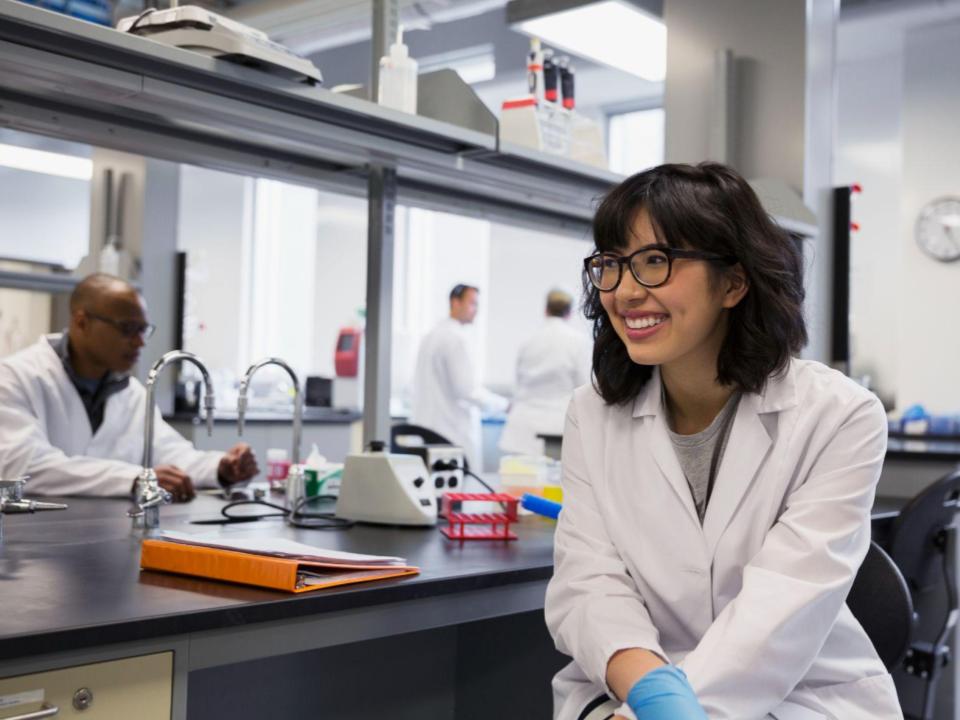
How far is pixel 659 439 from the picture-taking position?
143cm

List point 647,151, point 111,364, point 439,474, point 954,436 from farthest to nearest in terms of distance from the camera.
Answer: point 647,151
point 954,436
point 111,364
point 439,474

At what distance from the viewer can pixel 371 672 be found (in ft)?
6.70

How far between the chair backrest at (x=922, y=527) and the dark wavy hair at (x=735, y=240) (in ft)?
3.17

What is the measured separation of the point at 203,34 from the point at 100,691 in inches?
42.5

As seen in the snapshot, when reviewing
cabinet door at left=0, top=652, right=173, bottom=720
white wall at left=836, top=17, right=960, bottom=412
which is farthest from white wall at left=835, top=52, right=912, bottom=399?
cabinet door at left=0, top=652, right=173, bottom=720

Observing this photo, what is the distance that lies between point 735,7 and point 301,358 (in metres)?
5.62

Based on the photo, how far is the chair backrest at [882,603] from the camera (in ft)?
5.33

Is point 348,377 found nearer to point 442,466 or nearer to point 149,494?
point 442,466

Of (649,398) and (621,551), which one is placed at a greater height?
(649,398)

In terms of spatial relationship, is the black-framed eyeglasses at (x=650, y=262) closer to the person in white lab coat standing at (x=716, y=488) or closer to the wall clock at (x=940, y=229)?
the person in white lab coat standing at (x=716, y=488)

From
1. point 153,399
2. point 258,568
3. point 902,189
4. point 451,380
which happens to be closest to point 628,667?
point 258,568

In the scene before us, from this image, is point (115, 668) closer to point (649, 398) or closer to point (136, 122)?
point (649, 398)

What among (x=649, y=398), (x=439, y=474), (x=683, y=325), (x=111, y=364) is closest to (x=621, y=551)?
(x=649, y=398)

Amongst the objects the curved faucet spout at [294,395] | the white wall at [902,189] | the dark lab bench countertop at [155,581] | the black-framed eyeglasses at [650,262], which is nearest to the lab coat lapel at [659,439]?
→ the black-framed eyeglasses at [650,262]
